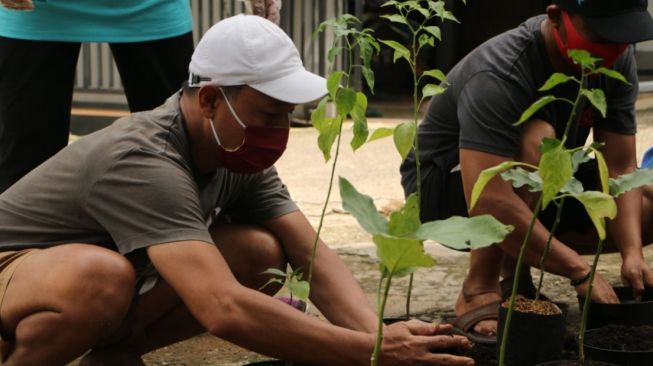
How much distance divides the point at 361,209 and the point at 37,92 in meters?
1.74

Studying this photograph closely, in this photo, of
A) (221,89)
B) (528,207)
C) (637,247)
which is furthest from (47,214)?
(637,247)

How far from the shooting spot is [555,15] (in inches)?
137

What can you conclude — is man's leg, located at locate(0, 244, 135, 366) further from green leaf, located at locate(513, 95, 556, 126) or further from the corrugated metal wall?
the corrugated metal wall

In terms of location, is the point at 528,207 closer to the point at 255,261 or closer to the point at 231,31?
the point at 255,261

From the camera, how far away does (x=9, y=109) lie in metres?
3.56

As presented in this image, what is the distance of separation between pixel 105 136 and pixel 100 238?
0.82ft

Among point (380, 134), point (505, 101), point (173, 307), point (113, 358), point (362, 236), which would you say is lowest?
point (362, 236)

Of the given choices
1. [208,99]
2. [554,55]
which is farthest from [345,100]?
[554,55]

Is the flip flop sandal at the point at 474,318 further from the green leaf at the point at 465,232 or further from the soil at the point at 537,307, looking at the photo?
the green leaf at the point at 465,232

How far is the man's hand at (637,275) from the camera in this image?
11.5ft

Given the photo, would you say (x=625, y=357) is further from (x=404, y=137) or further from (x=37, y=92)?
(x=37, y=92)

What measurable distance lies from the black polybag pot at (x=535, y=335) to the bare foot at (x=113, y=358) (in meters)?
0.89

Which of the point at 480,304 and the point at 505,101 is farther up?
the point at 505,101

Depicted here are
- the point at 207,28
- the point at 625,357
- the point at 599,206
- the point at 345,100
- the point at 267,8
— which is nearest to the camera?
the point at 599,206
